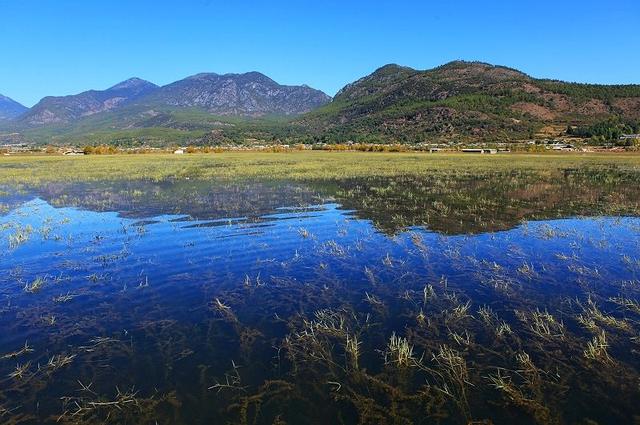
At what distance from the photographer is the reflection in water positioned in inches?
280

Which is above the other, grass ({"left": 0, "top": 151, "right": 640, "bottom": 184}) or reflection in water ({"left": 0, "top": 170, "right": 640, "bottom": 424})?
reflection in water ({"left": 0, "top": 170, "right": 640, "bottom": 424})

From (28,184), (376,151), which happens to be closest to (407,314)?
(28,184)

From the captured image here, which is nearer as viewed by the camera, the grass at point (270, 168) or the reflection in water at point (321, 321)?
the reflection in water at point (321, 321)

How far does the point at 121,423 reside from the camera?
6676 millimetres

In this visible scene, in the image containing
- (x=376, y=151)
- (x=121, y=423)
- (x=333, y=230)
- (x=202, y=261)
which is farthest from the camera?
(x=376, y=151)

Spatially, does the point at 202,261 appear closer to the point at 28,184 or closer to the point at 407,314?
the point at 407,314

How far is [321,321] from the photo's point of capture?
398 inches

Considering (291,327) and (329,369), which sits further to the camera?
(291,327)

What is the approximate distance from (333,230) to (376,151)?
9703 centimetres

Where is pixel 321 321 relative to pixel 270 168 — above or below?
above

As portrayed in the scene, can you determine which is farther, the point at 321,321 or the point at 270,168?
the point at 270,168

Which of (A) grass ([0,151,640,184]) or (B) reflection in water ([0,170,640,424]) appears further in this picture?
(A) grass ([0,151,640,184])

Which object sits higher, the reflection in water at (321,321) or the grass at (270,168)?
the reflection in water at (321,321)

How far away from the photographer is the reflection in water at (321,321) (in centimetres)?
711
